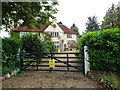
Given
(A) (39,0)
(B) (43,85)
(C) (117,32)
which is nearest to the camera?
(B) (43,85)

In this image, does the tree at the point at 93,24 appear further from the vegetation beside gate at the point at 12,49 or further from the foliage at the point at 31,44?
the vegetation beside gate at the point at 12,49

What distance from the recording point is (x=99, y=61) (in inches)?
155

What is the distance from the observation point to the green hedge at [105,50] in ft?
12.2

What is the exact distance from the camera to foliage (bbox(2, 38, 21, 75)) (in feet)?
12.5

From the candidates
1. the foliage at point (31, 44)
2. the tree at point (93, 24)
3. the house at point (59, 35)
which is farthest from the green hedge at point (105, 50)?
the tree at point (93, 24)

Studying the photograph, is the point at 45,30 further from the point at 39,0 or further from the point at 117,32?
the point at 117,32

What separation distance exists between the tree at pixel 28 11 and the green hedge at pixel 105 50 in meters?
2.77

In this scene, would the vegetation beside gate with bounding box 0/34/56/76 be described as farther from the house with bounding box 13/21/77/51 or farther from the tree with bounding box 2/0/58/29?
the house with bounding box 13/21/77/51

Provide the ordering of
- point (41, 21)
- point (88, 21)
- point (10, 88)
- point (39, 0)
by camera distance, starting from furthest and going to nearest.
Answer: point (88, 21)
point (41, 21)
point (39, 0)
point (10, 88)

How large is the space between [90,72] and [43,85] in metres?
2.33

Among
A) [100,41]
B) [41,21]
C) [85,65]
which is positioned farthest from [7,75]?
[100,41]

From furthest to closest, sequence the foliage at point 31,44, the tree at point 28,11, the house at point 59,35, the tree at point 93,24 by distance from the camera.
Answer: the tree at point 93,24 → the house at point 59,35 → the foliage at point 31,44 → the tree at point 28,11

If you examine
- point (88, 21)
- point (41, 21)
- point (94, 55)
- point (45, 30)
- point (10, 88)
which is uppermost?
point (88, 21)

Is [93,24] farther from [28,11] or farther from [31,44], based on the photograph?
[28,11]
